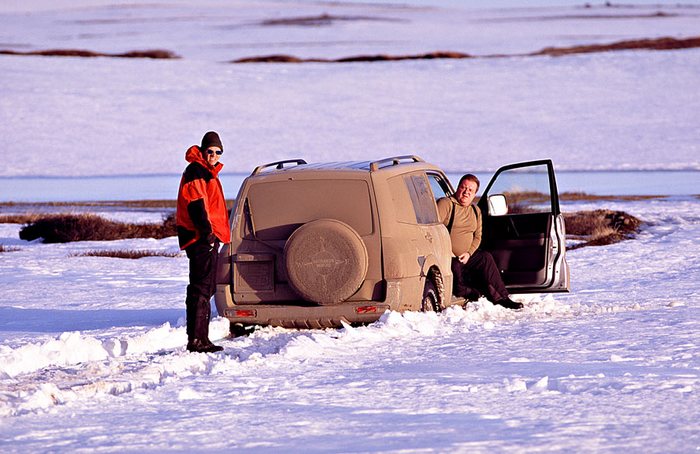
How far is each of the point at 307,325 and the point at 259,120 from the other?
152 feet

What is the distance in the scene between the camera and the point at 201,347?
9883mm

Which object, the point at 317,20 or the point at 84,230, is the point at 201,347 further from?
the point at 317,20

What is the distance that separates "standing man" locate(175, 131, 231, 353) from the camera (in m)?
9.93

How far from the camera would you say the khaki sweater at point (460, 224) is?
12.5m

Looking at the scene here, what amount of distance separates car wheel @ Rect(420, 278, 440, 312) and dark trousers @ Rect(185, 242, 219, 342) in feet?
6.50

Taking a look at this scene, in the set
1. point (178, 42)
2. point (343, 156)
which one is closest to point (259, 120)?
point (343, 156)

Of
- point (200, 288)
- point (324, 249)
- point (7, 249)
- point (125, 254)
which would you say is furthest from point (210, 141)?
point (7, 249)

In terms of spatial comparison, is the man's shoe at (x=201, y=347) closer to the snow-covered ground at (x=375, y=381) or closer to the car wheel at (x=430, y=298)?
the snow-covered ground at (x=375, y=381)

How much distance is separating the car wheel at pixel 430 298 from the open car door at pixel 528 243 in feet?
4.52

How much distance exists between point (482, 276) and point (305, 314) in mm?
2588

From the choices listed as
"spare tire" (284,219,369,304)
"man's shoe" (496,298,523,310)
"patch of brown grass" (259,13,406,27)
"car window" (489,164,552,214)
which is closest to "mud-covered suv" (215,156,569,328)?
"spare tire" (284,219,369,304)

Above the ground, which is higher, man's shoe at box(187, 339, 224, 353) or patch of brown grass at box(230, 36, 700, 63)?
patch of brown grass at box(230, 36, 700, 63)

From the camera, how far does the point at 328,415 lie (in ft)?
23.9

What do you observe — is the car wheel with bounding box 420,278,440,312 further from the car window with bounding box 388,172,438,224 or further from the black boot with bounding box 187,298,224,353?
the black boot with bounding box 187,298,224,353
